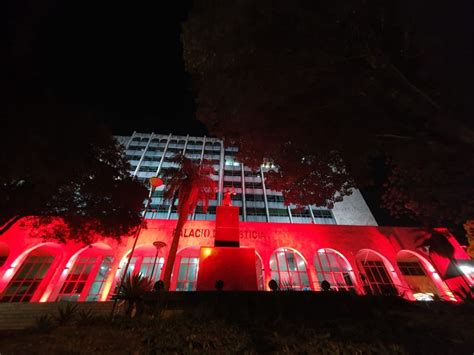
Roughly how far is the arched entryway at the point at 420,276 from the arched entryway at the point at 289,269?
8.38 m

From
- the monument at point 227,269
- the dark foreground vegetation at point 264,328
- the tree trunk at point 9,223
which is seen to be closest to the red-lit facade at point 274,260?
the tree trunk at point 9,223

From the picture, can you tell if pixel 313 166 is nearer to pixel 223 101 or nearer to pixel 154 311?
pixel 223 101

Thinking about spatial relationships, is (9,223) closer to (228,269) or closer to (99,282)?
(99,282)

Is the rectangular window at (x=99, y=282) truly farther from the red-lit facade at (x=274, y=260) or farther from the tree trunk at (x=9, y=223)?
the tree trunk at (x=9, y=223)

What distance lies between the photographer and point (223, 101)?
8.66m

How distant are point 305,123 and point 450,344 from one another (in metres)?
8.15

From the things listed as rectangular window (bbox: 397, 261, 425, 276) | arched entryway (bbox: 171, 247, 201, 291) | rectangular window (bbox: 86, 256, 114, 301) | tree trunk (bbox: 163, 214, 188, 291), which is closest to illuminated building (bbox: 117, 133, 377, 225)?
rectangular window (bbox: 397, 261, 425, 276)

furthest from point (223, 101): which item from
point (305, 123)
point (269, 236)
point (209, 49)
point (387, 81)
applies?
point (269, 236)

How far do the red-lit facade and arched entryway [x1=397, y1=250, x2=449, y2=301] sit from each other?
6cm

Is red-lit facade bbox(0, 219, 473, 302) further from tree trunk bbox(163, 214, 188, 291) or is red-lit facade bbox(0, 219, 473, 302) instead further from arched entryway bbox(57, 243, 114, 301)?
tree trunk bbox(163, 214, 188, 291)

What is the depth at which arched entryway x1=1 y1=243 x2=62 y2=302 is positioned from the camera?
15.4 m

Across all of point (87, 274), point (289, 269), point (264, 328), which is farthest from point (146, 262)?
point (264, 328)

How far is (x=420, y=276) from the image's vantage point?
1883cm

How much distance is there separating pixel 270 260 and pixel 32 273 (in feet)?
64.4
